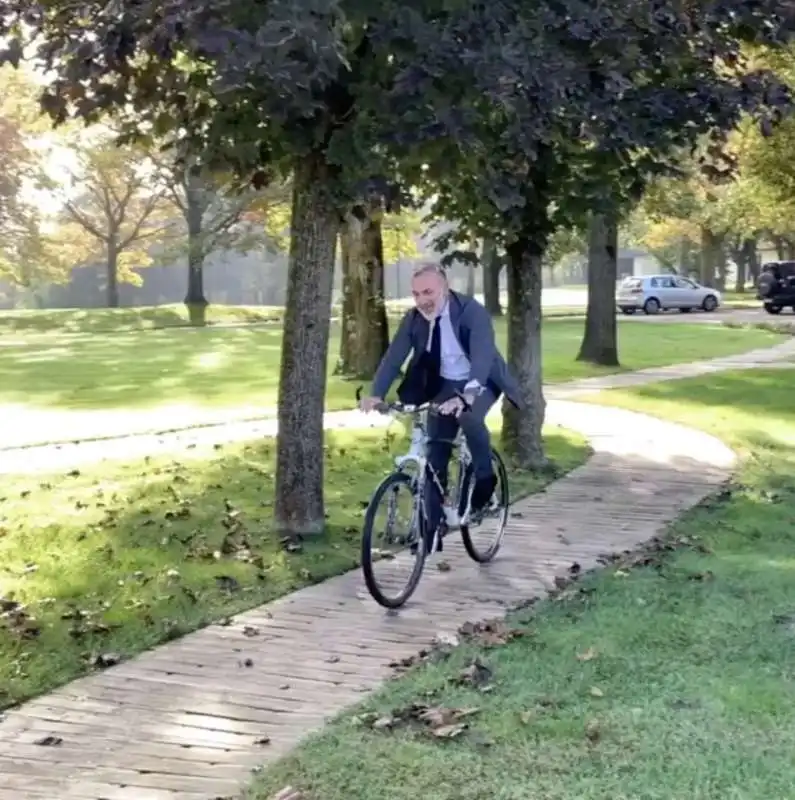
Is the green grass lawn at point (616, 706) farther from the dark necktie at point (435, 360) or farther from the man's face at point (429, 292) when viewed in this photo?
the man's face at point (429, 292)

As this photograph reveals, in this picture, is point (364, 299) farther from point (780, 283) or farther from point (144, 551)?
point (780, 283)

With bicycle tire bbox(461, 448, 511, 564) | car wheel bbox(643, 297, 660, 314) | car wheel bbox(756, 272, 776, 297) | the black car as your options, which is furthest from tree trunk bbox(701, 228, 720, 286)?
bicycle tire bbox(461, 448, 511, 564)

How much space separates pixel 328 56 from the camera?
6172mm

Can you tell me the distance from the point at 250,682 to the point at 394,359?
7.27 ft

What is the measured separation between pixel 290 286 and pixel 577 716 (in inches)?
177

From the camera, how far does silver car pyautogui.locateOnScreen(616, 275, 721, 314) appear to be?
50188 mm

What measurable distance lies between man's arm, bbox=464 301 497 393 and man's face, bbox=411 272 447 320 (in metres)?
0.21

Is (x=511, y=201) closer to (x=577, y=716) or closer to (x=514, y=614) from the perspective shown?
(x=514, y=614)

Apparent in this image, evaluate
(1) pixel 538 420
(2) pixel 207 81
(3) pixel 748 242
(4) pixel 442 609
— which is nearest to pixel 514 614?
(4) pixel 442 609

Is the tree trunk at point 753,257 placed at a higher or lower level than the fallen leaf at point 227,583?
higher

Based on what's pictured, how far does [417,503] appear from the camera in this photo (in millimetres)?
7129

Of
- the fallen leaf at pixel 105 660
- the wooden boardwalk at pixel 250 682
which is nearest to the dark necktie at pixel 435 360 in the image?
the wooden boardwalk at pixel 250 682

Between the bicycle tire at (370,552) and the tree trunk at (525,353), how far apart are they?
15.1ft

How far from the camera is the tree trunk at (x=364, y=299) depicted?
66.3 feet
